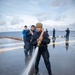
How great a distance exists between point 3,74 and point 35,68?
1.30 meters

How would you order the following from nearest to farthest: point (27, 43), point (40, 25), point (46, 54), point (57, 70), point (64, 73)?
point (40, 25) → point (46, 54) → point (64, 73) → point (57, 70) → point (27, 43)

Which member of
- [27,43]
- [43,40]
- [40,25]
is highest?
[40,25]

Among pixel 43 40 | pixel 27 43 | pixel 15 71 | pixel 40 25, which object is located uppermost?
pixel 40 25

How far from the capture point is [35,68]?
5.83m

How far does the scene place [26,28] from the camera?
999 cm

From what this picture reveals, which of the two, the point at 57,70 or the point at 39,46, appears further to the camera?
the point at 57,70

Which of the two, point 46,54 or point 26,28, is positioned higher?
point 26,28

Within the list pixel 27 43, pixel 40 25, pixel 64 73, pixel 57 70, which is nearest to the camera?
pixel 40 25

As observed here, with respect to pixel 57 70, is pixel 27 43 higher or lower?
higher

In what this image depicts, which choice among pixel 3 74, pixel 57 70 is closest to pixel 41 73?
pixel 57 70

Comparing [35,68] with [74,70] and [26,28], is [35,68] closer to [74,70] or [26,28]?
[74,70]

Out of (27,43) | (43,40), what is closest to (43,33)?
(43,40)

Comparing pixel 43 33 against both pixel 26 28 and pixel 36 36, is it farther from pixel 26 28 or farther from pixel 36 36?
pixel 26 28

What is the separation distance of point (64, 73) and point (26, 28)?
4.98 m
